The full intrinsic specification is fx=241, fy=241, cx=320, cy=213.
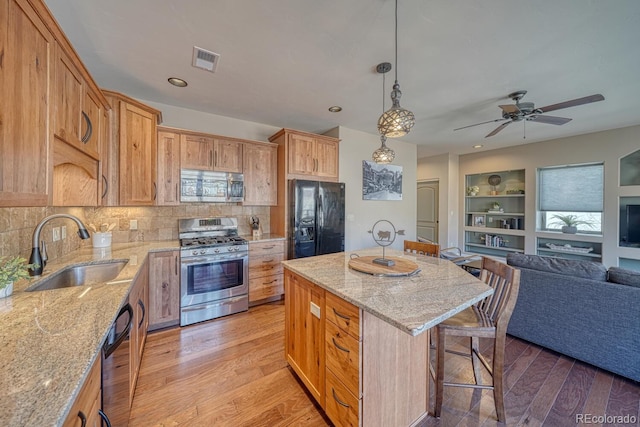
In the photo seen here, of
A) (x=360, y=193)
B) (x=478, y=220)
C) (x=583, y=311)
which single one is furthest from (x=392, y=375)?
(x=478, y=220)

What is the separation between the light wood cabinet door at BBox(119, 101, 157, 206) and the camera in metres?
2.43

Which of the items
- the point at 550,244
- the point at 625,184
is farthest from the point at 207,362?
the point at 625,184

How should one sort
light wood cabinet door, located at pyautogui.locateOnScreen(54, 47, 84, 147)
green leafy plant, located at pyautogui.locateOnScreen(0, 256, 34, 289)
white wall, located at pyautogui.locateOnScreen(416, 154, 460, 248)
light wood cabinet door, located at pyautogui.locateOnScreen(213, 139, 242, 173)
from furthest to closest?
white wall, located at pyautogui.locateOnScreen(416, 154, 460, 248) < light wood cabinet door, located at pyautogui.locateOnScreen(213, 139, 242, 173) < light wood cabinet door, located at pyautogui.locateOnScreen(54, 47, 84, 147) < green leafy plant, located at pyautogui.locateOnScreen(0, 256, 34, 289)

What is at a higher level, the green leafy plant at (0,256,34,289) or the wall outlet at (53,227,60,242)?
the wall outlet at (53,227,60,242)

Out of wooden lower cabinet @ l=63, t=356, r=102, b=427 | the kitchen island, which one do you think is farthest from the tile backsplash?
the kitchen island

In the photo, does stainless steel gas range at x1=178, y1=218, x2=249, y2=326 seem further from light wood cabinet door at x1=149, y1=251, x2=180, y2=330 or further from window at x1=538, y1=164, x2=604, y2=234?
window at x1=538, y1=164, x2=604, y2=234

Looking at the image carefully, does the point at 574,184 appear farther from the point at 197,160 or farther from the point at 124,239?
the point at 124,239

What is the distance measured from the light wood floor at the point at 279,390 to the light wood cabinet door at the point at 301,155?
2265 mm

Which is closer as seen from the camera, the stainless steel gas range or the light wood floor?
the light wood floor

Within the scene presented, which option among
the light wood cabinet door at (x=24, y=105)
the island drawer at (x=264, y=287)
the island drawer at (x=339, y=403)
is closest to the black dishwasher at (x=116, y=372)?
the light wood cabinet door at (x=24, y=105)

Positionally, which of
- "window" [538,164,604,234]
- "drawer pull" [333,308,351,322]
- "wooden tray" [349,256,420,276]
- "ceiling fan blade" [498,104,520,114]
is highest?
"ceiling fan blade" [498,104,520,114]

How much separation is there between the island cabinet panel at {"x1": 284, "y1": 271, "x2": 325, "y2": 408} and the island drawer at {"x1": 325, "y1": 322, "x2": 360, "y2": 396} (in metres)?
0.08

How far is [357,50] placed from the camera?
2.04 metres

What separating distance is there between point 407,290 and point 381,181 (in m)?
3.41
